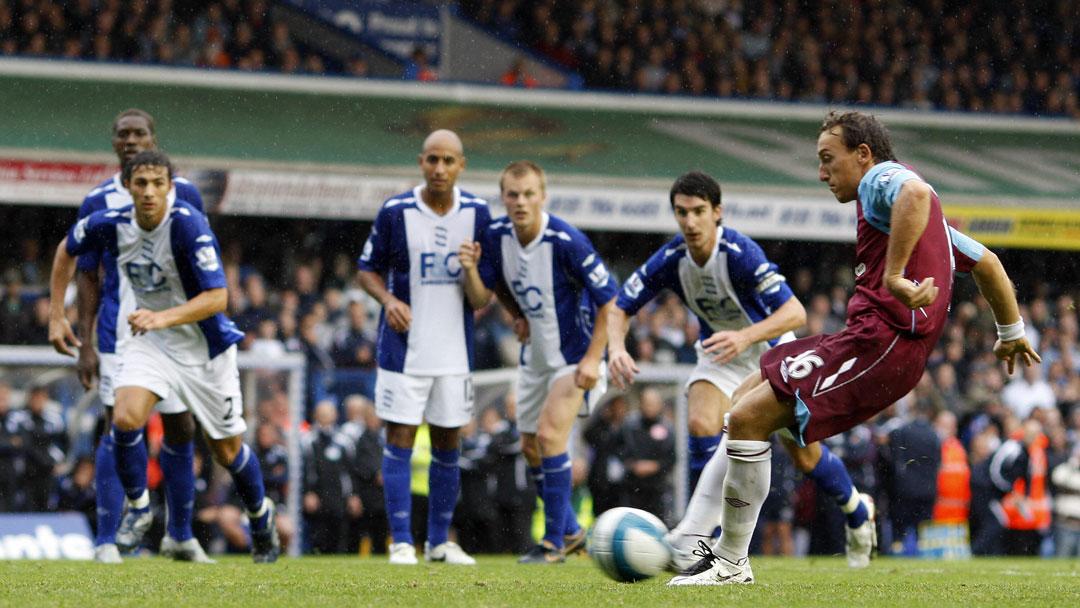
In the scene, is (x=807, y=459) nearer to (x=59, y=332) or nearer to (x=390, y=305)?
(x=390, y=305)

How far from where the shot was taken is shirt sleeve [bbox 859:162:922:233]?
19.1 feet

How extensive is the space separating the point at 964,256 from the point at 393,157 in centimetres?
1343

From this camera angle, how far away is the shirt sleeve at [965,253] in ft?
20.3

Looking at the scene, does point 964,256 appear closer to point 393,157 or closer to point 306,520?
point 306,520

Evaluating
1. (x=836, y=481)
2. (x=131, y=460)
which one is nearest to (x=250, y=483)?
(x=131, y=460)

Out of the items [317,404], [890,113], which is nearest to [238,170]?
[317,404]

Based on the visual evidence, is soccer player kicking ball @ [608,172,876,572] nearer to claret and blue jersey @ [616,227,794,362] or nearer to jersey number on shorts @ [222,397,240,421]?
claret and blue jersey @ [616,227,794,362]

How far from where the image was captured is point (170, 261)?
8211mm

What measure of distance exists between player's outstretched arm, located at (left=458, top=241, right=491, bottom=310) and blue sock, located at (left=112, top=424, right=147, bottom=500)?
203 cm

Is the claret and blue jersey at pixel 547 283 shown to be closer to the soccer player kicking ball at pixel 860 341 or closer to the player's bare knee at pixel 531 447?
the player's bare knee at pixel 531 447

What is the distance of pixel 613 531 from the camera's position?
20.5 ft

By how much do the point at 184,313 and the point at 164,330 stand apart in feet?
1.78

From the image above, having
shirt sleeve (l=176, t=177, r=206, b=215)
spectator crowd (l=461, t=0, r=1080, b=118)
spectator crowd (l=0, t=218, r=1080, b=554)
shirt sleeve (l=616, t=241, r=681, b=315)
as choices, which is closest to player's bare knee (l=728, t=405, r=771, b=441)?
shirt sleeve (l=616, t=241, r=681, b=315)

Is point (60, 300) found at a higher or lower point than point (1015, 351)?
higher
